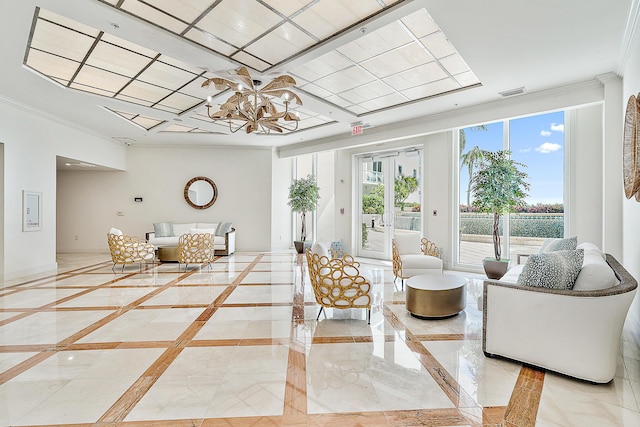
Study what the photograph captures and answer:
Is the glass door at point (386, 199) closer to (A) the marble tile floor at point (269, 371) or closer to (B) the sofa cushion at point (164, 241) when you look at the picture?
(A) the marble tile floor at point (269, 371)

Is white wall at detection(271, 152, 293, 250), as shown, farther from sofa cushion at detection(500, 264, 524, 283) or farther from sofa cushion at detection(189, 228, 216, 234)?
sofa cushion at detection(500, 264, 524, 283)

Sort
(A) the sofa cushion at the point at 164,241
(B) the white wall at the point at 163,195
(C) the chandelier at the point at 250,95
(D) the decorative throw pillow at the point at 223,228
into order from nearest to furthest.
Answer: (C) the chandelier at the point at 250,95 → (A) the sofa cushion at the point at 164,241 → (D) the decorative throw pillow at the point at 223,228 → (B) the white wall at the point at 163,195

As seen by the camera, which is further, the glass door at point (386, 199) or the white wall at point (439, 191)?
the glass door at point (386, 199)

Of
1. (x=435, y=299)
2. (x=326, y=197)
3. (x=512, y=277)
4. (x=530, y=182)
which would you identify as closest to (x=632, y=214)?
(x=512, y=277)

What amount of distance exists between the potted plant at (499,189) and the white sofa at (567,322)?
3.08 m

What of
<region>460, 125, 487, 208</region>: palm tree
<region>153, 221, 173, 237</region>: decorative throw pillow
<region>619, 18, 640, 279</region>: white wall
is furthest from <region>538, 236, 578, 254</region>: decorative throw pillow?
<region>153, 221, 173, 237</region>: decorative throw pillow

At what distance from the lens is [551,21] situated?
321cm

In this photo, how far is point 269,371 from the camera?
2.44 metres

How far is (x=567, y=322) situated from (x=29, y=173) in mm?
8564

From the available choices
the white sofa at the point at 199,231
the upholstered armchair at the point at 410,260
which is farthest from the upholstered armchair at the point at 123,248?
the upholstered armchair at the point at 410,260

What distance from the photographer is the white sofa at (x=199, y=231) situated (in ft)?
26.4

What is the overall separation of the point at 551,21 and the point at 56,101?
24.8ft

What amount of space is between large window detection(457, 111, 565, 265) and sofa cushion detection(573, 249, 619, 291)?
→ 3.86 metres

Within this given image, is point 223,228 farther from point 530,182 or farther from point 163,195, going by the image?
point 530,182
